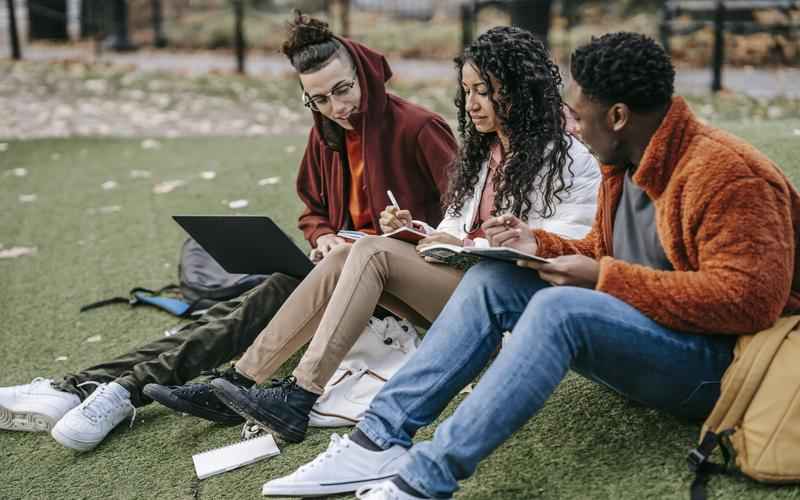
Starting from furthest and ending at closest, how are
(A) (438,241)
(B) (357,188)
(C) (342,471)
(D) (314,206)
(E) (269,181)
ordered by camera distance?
(E) (269,181)
(D) (314,206)
(B) (357,188)
(A) (438,241)
(C) (342,471)

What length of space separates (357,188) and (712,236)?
184 cm

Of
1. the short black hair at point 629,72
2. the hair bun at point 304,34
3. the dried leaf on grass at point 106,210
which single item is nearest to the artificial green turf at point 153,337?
the dried leaf on grass at point 106,210

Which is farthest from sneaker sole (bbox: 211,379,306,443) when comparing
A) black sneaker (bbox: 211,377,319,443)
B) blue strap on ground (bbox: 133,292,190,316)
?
blue strap on ground (bbox: 133,292,190,316)

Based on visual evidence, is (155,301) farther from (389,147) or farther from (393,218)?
(393,218)

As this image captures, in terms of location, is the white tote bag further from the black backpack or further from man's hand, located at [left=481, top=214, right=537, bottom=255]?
the black backpack

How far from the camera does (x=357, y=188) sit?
3.90 m

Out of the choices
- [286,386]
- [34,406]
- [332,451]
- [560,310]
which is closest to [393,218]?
[286,386]

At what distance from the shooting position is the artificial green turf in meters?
2.72

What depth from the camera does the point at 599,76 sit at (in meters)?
2.45

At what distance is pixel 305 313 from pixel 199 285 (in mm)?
1324

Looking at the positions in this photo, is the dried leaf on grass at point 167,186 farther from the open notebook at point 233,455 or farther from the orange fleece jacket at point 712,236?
the orange fleece jacket at point 712,236

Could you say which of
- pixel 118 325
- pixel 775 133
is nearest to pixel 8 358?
pixel 118 325

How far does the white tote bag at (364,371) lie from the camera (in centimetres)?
320

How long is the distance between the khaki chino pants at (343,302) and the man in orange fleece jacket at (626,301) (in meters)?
0.40
